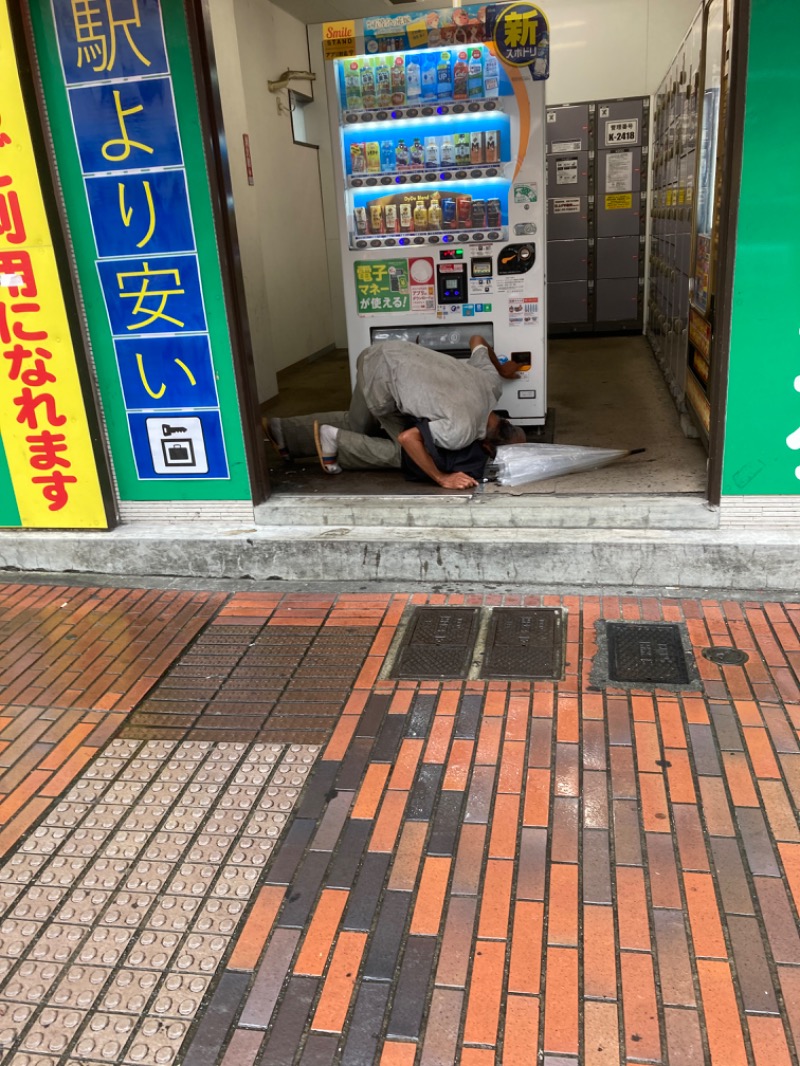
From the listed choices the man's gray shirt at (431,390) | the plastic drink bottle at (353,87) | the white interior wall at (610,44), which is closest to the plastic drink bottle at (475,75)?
the plastic drink bottle at (353,87)

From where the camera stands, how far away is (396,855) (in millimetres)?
2707

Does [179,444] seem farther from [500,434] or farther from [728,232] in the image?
[728,232]

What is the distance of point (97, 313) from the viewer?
4691mm

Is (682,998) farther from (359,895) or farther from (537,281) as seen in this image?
(537,281)

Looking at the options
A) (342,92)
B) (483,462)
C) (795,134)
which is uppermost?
(342,92)

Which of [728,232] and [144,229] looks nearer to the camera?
[728,232]

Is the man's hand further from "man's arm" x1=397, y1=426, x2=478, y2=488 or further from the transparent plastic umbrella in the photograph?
the transparent plastic umbrella

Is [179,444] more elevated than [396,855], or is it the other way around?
[179,444]

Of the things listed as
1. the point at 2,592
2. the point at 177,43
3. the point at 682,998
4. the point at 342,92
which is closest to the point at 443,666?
the point at 682,998

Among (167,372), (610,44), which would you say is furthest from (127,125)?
(610,44)

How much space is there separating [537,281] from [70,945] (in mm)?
5063

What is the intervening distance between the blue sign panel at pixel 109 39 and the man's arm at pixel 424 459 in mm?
2333

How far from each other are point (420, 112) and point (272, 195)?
4218mm

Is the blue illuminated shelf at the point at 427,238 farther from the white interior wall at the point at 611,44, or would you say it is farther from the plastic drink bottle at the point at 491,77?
the white interior wall at the point at 611,44
